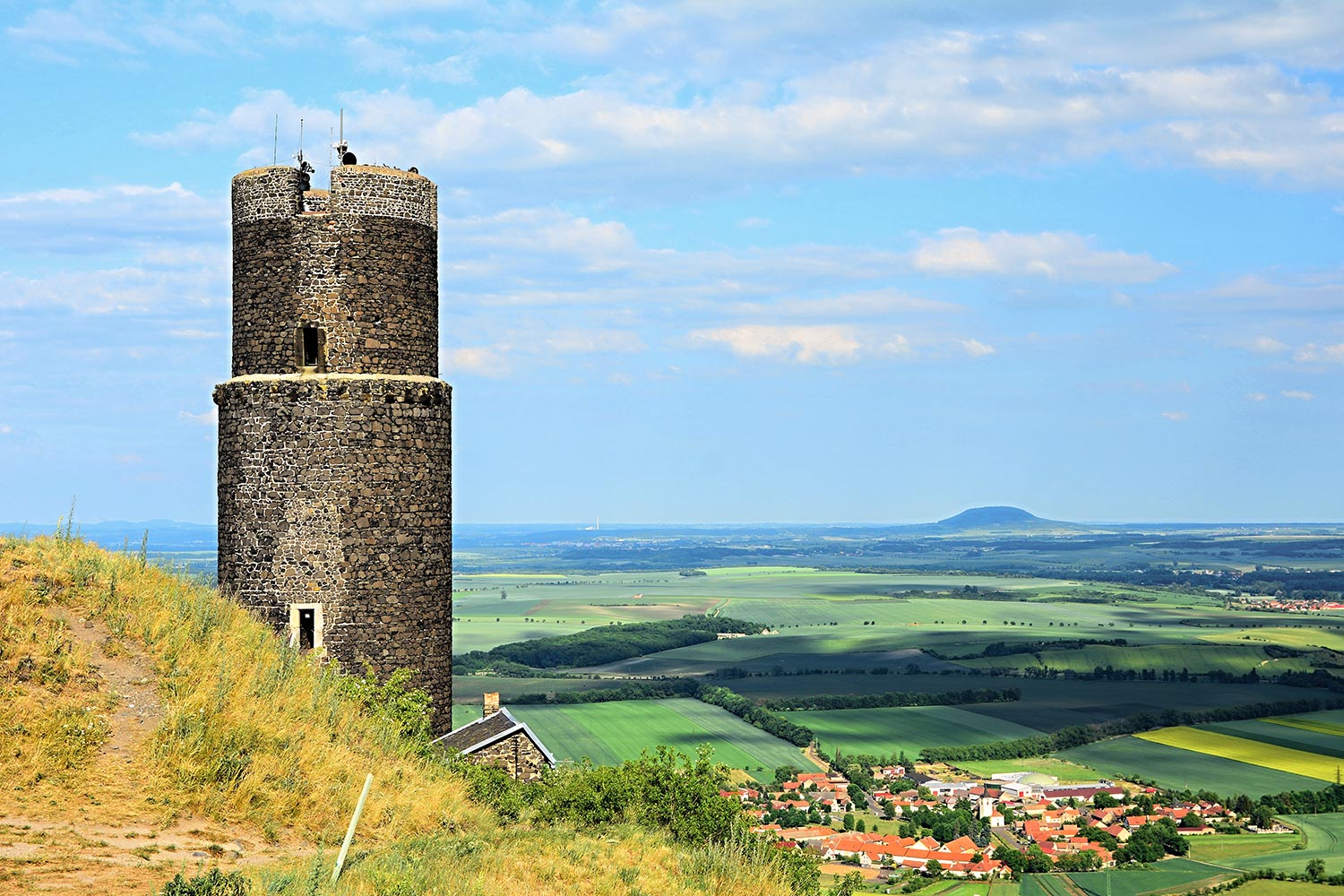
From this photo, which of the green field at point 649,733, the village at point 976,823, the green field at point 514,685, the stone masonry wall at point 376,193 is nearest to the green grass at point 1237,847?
the village at point 976,823

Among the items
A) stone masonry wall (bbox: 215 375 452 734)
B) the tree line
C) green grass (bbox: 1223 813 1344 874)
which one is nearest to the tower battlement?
stone masonry wall (bbox: 215 375 452 734)

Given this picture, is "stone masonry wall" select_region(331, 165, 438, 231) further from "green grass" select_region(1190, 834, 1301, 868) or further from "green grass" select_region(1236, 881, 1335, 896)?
"green grass" select_region(1190, 834, 1301, 868)

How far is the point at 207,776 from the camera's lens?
13.3 m

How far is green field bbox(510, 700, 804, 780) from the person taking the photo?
310 feet

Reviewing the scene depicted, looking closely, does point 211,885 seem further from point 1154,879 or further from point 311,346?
point 1154,879

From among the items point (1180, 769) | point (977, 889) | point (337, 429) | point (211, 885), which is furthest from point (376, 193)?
point (1180, 769)

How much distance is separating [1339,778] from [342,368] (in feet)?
304

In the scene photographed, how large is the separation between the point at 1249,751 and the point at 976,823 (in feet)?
118

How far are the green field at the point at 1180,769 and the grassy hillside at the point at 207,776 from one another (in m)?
85.5

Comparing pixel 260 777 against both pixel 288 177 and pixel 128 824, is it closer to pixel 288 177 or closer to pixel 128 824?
pixel 128 824

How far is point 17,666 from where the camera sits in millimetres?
13953

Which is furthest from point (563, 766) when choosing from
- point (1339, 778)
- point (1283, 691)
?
point (1283, 691)

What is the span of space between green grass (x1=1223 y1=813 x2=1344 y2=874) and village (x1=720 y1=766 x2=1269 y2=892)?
9.01ft

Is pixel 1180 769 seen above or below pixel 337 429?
below
